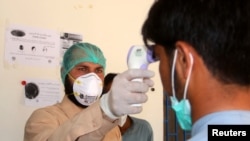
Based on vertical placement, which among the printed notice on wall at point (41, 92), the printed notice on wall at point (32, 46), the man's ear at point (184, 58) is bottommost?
the printed notice on wall at point (41, 92)

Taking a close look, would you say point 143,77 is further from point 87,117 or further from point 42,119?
point 42,119

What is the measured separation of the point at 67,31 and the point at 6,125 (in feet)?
1.96

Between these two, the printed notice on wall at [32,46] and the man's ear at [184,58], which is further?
the printed notice on wall at [32,46]

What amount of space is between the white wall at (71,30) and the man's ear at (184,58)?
1.23m

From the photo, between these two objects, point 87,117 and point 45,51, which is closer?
point 87,117

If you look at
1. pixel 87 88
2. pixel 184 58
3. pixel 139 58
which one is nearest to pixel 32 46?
pixel 87 88

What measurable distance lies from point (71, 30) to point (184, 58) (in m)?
1.37

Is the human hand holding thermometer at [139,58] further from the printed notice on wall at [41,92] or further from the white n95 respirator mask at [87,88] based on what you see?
the printed notice on wall at [41,92]

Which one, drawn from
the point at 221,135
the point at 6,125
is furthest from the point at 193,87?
the point at 6,125

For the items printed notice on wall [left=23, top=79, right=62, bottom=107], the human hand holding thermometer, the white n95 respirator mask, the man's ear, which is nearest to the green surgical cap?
the white n95 respirator mask

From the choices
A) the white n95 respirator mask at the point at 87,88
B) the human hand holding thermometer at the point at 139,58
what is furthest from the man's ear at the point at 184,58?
the white n95 respirator mask at the point at 87,88

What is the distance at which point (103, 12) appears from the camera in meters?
2.17

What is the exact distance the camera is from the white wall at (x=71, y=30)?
5.87 ft

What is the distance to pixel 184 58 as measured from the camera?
74 cm
